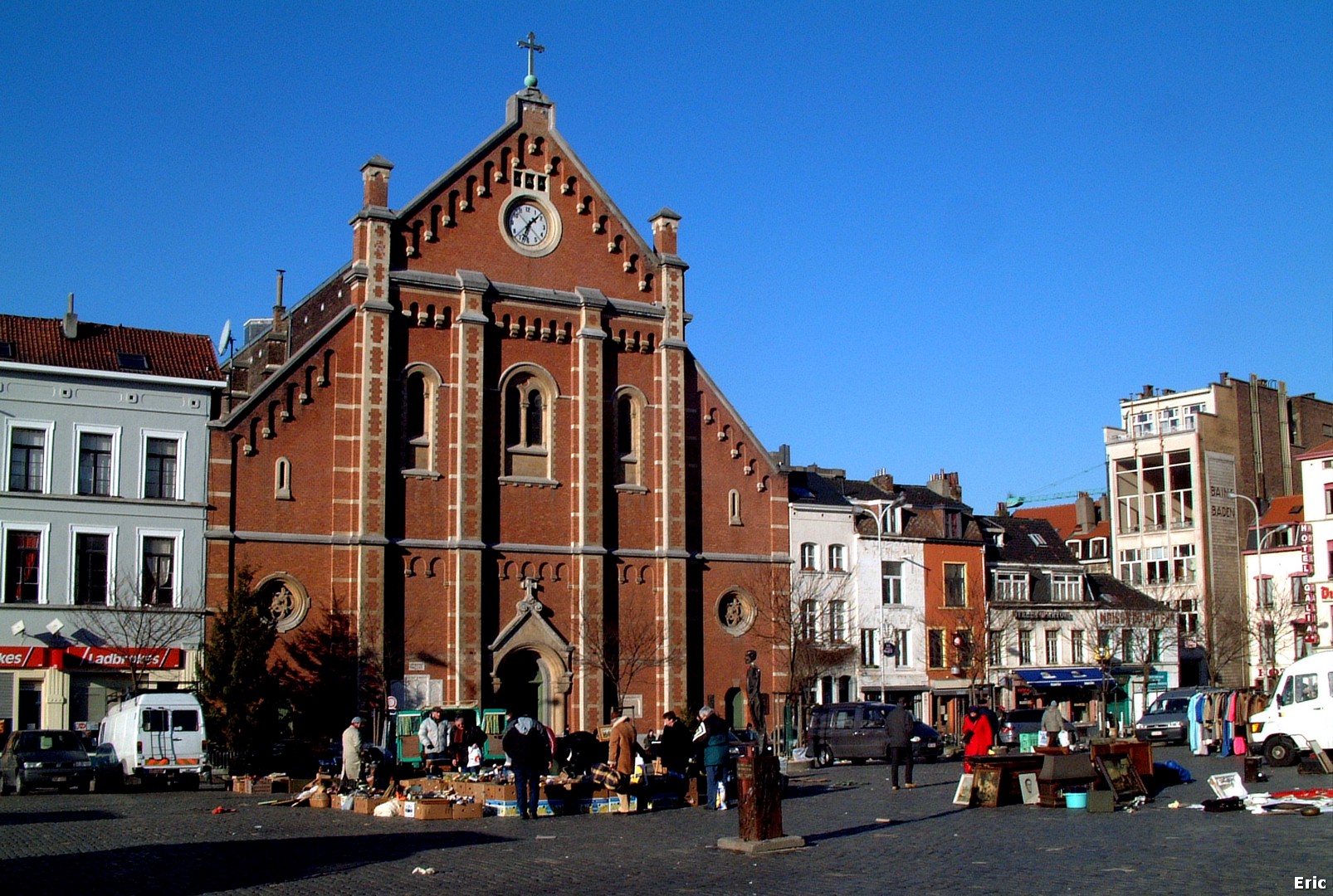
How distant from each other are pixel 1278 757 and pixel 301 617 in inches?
1048

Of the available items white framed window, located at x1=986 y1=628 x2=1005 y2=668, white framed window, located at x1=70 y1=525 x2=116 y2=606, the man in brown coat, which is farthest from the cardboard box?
white framed window, located at x1=986 y1=628 x2=1005 y2=668

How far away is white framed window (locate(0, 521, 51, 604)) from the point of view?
38.8 meters

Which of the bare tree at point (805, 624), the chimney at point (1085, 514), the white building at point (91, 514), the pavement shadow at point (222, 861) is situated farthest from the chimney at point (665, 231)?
the chimney at point (1085, 514)

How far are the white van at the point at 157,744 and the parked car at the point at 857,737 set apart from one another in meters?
18.3

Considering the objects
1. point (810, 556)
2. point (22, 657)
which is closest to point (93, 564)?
point (22, 657)

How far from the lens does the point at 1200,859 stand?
1661cm

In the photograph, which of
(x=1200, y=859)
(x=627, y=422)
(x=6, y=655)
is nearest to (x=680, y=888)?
(x=1200, y=859)

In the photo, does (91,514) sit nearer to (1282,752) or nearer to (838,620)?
(838,620)

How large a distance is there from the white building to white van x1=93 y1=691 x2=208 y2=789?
6712 millimetres

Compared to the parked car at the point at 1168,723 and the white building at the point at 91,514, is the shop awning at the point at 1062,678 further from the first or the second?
the white building at the point at 91,514

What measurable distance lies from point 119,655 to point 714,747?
69.0 feet

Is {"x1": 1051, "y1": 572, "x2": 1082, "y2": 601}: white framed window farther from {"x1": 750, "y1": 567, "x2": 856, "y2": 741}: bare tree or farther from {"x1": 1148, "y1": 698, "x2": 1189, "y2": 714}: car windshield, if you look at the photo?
{"x1": 1148, "y1": 698, "x2": 1189, "y2": 714}: car windshield

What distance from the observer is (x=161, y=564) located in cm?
4078

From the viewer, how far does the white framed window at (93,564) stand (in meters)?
39.6
